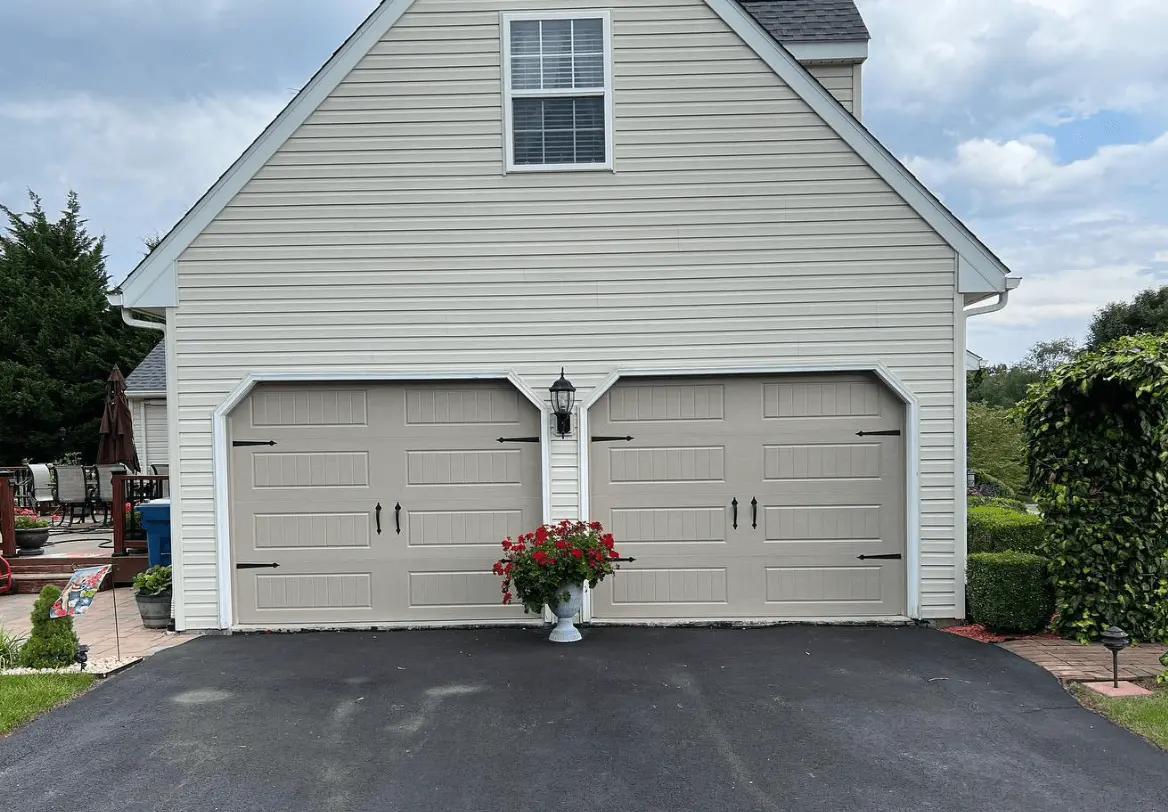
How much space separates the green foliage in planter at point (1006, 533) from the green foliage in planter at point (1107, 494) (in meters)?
0.40

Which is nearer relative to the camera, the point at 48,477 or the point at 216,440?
the point at 216,440

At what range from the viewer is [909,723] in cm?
466

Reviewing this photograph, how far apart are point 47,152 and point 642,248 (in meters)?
28.1

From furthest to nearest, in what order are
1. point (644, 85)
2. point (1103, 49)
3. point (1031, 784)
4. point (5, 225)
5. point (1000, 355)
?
1. point (1000, 355)
2. point (5, 225)
3. point (1103, 49)
4. point (644, 85)
5. point (1031, 784)

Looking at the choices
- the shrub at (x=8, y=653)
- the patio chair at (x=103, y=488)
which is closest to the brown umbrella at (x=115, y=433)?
the patio chair at (x=103, y=488)

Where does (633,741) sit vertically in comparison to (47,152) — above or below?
below

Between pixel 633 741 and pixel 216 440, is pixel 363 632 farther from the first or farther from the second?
pixel 633 741

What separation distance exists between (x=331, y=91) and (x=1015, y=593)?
24.2 feet

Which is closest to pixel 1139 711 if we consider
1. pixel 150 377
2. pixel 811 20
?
pixel 811 20

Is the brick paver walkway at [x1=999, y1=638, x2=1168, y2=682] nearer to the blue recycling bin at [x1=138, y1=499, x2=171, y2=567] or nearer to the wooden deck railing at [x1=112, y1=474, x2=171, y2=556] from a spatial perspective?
the blue recycling bin at [x1=138, y1=499, x2=171, y2=567]

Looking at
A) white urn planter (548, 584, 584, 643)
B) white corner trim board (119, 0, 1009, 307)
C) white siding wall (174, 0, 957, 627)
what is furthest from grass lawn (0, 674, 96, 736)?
white urn planter (548, 584, 584, 643)

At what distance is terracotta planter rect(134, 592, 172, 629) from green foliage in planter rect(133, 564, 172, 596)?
0.04m

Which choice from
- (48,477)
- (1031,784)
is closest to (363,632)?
(1031,784)

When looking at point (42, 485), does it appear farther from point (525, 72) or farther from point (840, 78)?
point (840, 78)
